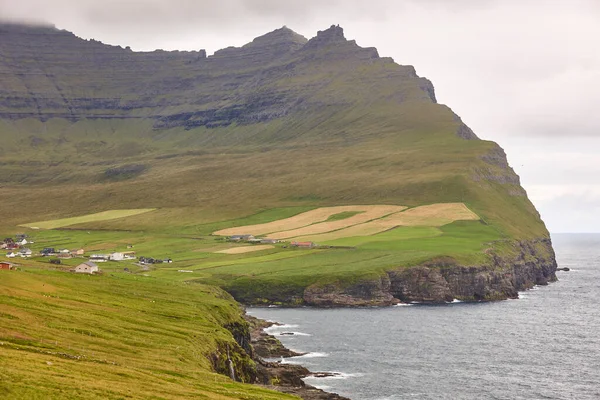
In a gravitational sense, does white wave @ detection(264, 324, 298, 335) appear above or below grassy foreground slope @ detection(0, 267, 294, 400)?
below

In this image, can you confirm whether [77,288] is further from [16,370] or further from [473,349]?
[473,349]

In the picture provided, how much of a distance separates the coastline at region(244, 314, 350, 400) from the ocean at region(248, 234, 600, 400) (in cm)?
328

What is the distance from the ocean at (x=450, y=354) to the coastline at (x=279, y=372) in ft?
10.8

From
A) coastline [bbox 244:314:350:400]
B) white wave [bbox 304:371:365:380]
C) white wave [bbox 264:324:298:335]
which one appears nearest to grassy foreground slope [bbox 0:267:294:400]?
coastline [bbox 244:314:350:400]

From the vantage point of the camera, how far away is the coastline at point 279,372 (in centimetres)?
10981

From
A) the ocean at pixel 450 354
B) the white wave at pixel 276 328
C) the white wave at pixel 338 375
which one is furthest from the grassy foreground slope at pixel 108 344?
the white wave at pixel 276 328

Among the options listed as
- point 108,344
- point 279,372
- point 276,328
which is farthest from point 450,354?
point 108,344

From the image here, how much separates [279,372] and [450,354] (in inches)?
1654

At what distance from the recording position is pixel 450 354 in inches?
5842

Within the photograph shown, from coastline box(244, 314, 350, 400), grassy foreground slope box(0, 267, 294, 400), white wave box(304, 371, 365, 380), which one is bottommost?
white wave box(304, 371, 365, 380)

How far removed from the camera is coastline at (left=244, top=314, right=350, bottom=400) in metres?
110

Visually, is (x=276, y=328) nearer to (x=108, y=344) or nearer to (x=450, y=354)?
(x=450, y=354)

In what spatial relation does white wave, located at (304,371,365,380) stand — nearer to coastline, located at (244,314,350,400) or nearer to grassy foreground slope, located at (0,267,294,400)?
coastline, located at (244,314,350,400)

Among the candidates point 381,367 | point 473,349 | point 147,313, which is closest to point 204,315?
point 147,313
